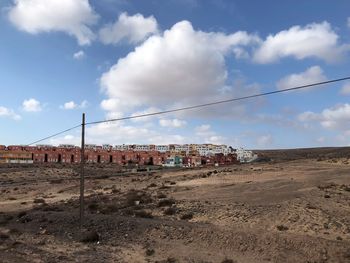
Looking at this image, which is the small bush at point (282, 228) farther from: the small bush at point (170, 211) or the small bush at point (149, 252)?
the small bush at point (170, 211)

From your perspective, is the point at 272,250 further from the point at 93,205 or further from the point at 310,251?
the point at 93,205

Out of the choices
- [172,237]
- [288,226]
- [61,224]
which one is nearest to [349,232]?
[288,226]

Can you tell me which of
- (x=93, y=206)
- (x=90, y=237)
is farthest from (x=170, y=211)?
(x=90, y=237)

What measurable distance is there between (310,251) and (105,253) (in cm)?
933

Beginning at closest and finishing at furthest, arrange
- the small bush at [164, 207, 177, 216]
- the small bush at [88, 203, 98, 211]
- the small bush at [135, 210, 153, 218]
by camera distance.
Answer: the small bush at [135, 210, 153, 218] → the small bush at [164, 207, 177, 216] → the small bush at [88, 203, 98, 211]

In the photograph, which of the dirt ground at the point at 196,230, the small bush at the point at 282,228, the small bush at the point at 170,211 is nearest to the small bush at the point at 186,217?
the dirt ground at the point at 196,230

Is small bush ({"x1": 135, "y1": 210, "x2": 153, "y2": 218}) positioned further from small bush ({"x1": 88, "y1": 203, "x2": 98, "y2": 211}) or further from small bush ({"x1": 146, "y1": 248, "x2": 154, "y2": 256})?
small bush ({"x1": 146, "y1": 248, "x2": 154, "y2": 256})

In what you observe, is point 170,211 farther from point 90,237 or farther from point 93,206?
point 90,237

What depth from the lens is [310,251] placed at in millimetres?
20266

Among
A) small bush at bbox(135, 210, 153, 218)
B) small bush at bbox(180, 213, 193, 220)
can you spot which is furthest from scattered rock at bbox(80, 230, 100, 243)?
small bush at bbox(180, 213, 193, 220)

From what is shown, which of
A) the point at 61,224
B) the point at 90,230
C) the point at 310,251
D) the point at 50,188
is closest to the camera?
the point at 310,251

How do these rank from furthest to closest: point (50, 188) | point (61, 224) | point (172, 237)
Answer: point (50, 188), point (61, 224), point (172, 237)

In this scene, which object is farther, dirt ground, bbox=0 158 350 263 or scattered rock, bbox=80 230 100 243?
scattered rock, bbox=80 230 100 243

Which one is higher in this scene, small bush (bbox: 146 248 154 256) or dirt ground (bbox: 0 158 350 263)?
dirt ground (bbox: 0 158 350 263)
